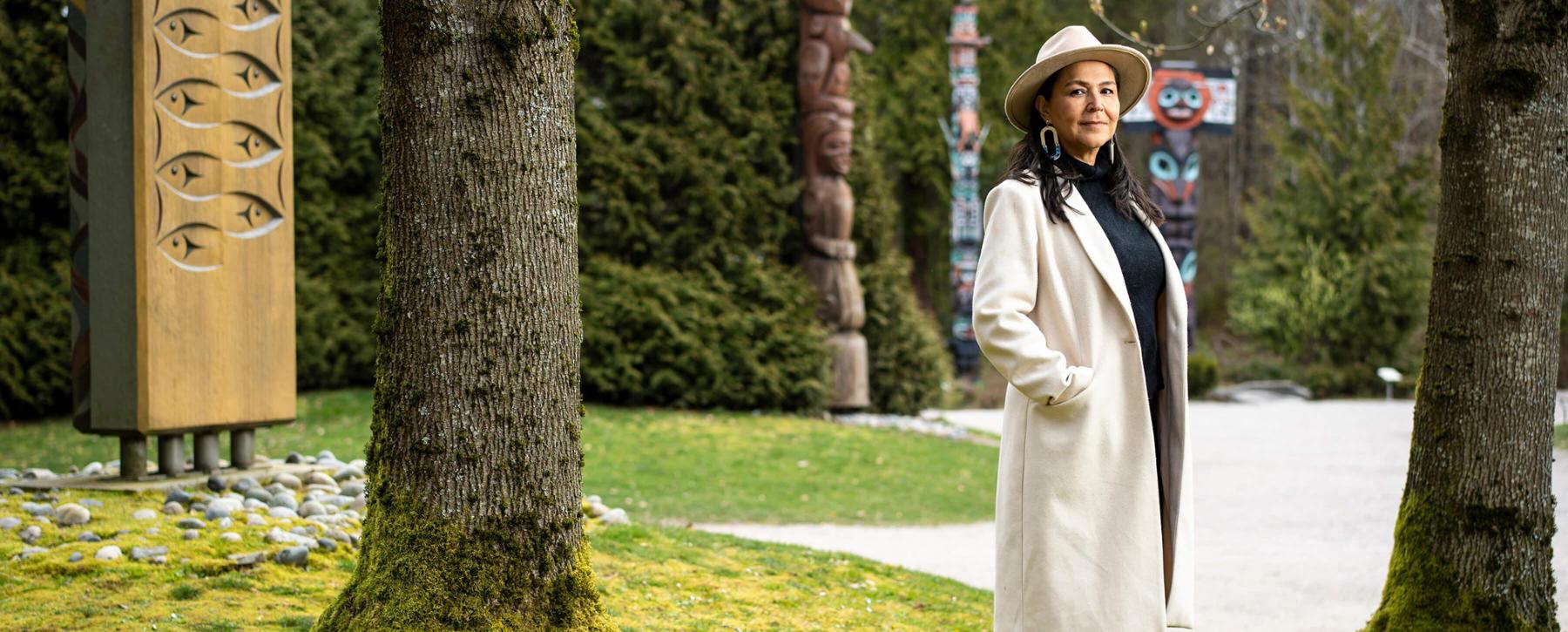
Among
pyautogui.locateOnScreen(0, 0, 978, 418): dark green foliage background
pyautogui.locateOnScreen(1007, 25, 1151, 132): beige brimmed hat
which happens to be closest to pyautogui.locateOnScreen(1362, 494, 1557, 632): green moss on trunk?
pyautogui.locateOnScreen(1007, 25, 1151, 132): beige brimmed hat

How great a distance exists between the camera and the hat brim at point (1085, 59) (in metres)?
3.34

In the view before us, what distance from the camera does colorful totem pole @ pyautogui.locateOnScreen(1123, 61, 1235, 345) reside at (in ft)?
66.1

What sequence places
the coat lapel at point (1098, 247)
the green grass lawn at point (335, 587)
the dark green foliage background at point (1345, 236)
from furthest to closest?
the dark green foliage background at point (1345, 236)
the green grass lawn at point (335, 587)
the coat lapel at point (1098, 247)

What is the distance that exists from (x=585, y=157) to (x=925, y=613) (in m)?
8.61

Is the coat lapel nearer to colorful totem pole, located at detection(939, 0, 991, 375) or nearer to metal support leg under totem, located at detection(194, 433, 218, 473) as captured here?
metal support leg under totem, located at detection(194, 433, 218, 473)

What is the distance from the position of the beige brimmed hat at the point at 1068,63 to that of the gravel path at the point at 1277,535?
9.91 feet

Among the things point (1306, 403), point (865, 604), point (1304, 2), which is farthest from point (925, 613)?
point (1304, 2)

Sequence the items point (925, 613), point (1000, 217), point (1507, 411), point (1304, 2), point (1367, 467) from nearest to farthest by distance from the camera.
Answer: point (1000, 217), point (1507, 411), point (925, 613), point (1367, 467), point (1304, 2)

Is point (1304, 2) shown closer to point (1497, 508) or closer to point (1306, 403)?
point (1306, 403)

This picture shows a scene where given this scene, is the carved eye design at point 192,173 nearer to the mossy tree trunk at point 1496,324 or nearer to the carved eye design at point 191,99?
the carved eye design at point 191,99

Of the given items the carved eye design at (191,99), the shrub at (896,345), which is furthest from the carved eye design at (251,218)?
the shrub at (896,345)

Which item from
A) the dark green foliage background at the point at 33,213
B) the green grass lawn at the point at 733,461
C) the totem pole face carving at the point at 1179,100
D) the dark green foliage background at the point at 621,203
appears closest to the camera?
the green grass lawn at the point at 733,461

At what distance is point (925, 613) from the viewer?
536 cm

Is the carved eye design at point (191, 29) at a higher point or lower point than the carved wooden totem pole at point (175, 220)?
higher
